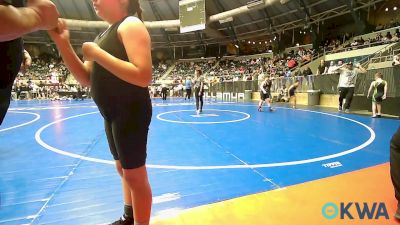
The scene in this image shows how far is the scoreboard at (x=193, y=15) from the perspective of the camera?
83.8ft

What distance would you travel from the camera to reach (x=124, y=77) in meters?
1.45

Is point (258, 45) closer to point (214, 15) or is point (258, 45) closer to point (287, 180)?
point (214, 15)

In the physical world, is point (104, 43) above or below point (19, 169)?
above

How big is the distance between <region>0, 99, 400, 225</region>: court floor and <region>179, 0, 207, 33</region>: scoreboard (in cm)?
2143

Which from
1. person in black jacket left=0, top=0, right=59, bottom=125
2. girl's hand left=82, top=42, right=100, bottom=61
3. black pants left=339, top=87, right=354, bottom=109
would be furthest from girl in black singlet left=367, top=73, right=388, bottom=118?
person in black jacket left=0, top=0, right=59, bottom=125

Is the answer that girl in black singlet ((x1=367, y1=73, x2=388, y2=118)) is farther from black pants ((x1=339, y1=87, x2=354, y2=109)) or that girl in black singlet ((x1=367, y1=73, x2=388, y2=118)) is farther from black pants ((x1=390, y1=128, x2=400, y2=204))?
black pants ((x1=390, y1=128, x2=400, y2=204))

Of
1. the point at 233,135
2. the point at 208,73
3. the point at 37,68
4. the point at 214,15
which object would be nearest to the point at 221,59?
the point at 208,73

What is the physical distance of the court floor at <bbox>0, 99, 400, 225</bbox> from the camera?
2410 mm

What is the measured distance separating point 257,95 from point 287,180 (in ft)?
54.3

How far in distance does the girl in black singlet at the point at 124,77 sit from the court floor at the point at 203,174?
723 mm

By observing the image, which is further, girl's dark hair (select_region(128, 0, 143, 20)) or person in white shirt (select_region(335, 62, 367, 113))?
person in white shirt (select_region(335, 62, 367, 113))

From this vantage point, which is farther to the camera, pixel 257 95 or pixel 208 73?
pixel 208 73

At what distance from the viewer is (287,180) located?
3229 mm

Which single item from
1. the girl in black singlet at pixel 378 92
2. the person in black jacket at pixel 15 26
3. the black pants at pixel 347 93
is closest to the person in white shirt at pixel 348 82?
the black pants at pixel 347 93
